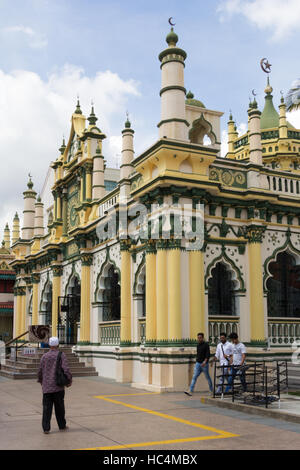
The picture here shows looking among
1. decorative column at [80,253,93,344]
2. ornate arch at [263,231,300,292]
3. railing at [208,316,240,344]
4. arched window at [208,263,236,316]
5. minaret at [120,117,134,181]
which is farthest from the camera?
decorative column at [80,253,93,344]

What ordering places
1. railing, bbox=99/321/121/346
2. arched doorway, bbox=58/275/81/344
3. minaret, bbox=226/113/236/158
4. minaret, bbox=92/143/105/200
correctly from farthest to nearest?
minaret, bbox=226/113/236/158 < arched doorway, bbox=58/275/81/344 < minaret, bbox=92/143/105/200 < railing, bbox=99/321/121/346

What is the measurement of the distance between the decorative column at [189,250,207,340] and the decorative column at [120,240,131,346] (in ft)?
10.5

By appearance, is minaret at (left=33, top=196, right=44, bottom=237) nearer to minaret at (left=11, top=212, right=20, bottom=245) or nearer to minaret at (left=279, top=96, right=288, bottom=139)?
minaret at (left=11, top=212, right=20, bottom=245)

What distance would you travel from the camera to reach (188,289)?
14812 millimetres

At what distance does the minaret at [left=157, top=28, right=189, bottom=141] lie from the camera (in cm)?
1523

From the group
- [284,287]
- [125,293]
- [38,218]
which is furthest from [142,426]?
[38,218]

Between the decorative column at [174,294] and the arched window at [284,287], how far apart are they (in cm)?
441

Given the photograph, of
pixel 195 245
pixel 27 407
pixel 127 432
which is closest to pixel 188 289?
pixel 195 245

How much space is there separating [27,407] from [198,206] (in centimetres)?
711

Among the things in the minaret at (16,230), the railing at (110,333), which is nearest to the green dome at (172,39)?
the railing at (110,333)

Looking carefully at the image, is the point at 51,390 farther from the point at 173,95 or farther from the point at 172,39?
the point at 172,39

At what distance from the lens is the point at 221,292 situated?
55.2ft

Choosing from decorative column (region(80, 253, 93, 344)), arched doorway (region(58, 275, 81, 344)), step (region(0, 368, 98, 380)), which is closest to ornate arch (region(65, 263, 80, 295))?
arched doorway (region(58, 275, 81, 344))

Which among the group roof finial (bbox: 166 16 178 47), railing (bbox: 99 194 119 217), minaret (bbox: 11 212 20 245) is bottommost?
railing (bbox: 99 194 119 217)
